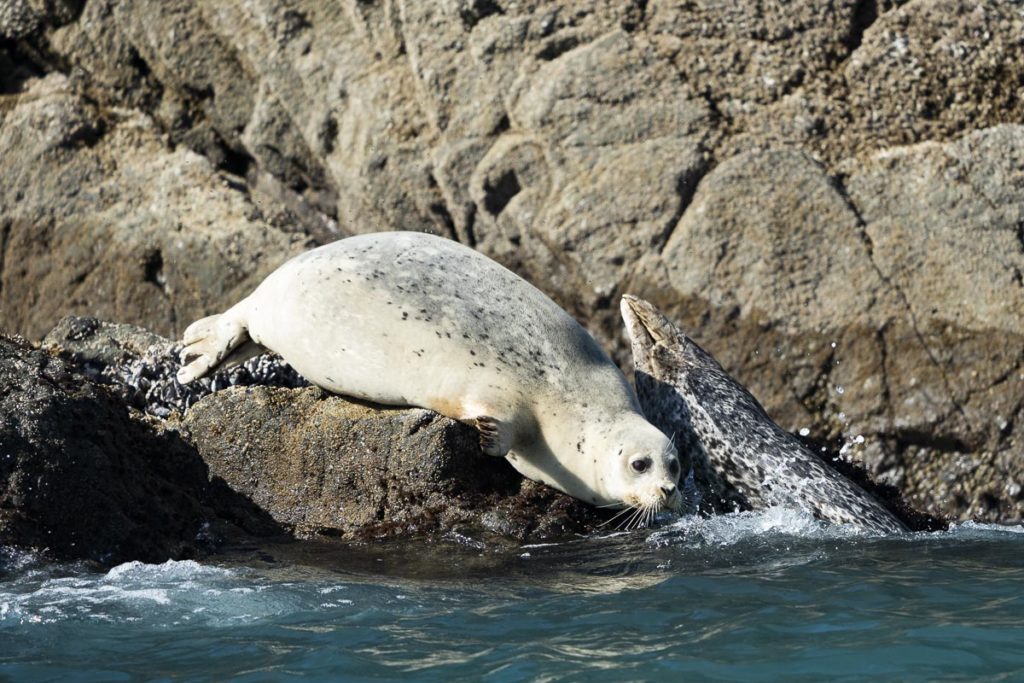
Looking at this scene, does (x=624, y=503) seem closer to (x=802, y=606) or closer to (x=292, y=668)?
(x=802, y=606)

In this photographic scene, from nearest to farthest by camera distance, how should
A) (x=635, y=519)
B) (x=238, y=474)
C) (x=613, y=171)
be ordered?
(x=238, y=474)
(x=635, y=519)
(x=613, y=171)

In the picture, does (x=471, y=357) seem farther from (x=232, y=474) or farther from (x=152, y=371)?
(x=152, y=371)

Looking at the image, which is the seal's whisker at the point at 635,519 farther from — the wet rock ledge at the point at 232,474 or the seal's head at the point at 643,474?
the wet rock ledge at the point at 232,474

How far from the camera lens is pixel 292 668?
4.20 meters

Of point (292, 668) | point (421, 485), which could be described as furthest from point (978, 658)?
point (421, 485)

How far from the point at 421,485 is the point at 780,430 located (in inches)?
82.2

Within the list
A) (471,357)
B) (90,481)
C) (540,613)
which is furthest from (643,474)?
(90,481)

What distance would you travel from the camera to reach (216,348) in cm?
680

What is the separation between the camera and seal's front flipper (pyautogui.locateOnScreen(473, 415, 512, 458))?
5988mm

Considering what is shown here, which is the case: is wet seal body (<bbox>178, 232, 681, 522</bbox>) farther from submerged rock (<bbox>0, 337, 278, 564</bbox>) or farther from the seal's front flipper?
submerged rock (<bbox>0, 337, 278, 564</bbox>)

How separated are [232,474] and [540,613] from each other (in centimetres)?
195

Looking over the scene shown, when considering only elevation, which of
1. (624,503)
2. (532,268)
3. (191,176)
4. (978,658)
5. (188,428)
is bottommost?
(978,658)

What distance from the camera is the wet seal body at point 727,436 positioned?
21.9 ft

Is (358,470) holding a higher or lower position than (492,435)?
lower
